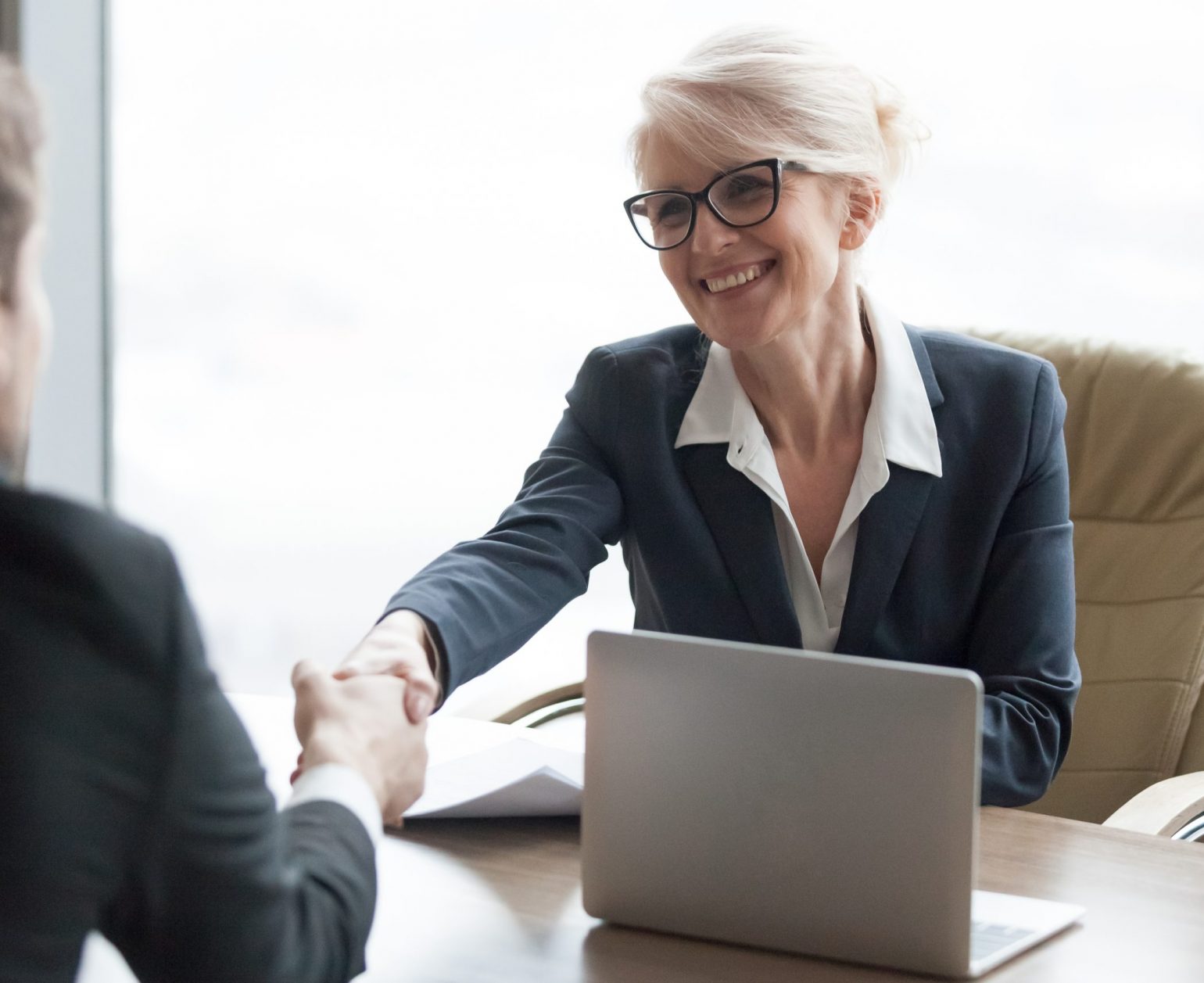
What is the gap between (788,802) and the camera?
0.99m

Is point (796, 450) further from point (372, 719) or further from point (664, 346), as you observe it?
point (372, 719)

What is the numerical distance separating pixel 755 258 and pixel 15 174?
43.5 inches

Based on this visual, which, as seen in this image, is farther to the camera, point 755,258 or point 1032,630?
point 755,258

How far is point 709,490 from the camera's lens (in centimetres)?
176

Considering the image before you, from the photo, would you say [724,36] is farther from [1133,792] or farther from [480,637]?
[1133,792]

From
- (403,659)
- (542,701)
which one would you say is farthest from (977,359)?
(403,659)

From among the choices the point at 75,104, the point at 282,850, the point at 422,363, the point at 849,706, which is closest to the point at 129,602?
the point at 282,850

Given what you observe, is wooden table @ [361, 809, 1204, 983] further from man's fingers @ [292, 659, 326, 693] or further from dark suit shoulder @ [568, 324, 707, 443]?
dark suit shoulder @ [568, 324, 707, 443]

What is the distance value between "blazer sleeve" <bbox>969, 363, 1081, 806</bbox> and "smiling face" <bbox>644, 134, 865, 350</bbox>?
0.33 meters

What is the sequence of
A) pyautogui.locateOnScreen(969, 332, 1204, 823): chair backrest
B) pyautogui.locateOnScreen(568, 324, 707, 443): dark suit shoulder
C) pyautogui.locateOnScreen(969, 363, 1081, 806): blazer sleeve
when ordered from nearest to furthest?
pyautogui.locateOnScreen(969, 363, 1081, 806): blazer sleeve
pyautogui.locateOnScreen(568, 324, 707, 443): dark suit shoulder
pyautogui.locateOnScreen(969, 332, 1204, 823): chair backrest

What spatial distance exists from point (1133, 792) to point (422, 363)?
2.17 metres

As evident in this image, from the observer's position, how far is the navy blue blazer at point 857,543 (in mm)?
1567

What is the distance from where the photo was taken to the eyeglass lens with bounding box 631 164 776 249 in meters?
1.66

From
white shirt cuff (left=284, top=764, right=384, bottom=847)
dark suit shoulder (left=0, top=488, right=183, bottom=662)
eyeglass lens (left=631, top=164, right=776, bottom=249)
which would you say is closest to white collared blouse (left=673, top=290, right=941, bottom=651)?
eyeglass lens (left=631, top=164, right=776, bottom=249)
